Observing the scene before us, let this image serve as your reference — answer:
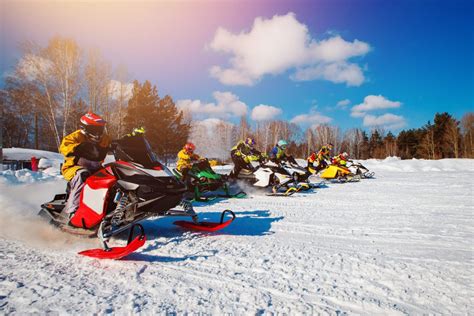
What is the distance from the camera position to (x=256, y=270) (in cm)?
236

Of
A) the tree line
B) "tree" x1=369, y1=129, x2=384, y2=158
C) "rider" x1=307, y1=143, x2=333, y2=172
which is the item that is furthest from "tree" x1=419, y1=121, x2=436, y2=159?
"rider" x1=307, y1=143, x2=333, y2=172

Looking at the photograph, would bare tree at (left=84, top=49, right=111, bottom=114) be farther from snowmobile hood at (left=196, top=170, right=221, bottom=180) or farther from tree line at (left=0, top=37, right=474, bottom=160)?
snowmobile hood at (left=196, top=170, right=221, bottom=180)

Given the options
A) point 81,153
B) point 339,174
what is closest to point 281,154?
point 339,174

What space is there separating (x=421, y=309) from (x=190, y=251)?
2.05 m

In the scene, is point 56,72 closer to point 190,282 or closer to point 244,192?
point 244,192

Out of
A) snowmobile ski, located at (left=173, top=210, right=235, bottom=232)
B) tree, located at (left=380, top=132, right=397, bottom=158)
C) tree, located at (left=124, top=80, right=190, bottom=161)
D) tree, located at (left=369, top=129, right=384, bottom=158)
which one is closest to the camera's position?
snowmobile ski, located at (left=173, top=210, right=235, bottom=232)

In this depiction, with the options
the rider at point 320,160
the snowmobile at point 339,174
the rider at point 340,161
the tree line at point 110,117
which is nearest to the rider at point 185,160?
the snowmobile at point 339,174

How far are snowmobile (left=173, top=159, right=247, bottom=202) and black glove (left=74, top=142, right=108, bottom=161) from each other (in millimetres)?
3253

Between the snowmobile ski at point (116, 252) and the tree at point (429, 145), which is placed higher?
the tree at point (429, 145)

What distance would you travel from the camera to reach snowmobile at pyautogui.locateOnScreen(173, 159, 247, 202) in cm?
676

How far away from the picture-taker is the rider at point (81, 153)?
10.4 feet

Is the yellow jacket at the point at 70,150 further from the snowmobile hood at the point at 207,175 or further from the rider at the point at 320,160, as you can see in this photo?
the rider at the point at 320,160

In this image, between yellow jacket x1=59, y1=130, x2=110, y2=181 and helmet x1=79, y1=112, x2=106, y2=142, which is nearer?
yellow jacket x1=59, y1=130, x2=110, y2=181

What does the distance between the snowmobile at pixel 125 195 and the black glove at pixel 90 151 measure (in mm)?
376
